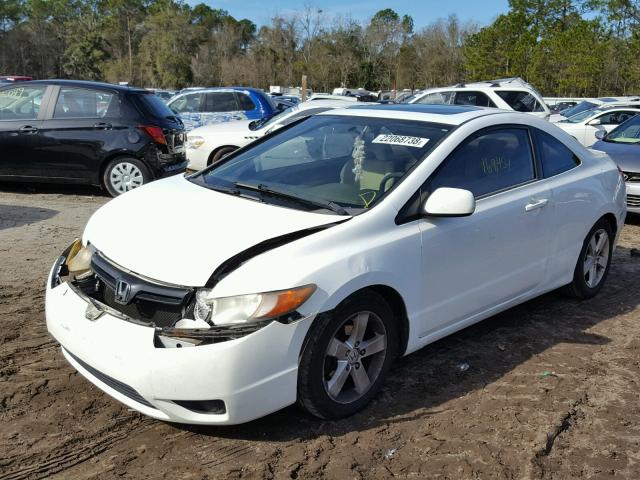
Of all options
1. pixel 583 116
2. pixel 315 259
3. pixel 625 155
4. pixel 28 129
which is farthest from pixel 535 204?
pixel 583 116

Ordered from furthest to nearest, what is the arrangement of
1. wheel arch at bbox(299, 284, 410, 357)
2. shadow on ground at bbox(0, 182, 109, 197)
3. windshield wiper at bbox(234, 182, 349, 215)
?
shadow on ground at bbox(0, 182, 109, 197), windshield wiper at bbox(234, 182, 349, 215), wheel arch at bbox(299, 284, 410, 357)

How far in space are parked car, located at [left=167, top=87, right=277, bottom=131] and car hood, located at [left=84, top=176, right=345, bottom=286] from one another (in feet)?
35.0

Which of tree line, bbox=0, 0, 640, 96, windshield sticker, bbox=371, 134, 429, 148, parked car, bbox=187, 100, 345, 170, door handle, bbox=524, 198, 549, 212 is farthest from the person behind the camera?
tree line, bbox=0, 0, 640, 96

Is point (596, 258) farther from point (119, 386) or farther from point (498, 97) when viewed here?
point (498, 97)

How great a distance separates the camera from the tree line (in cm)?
4753

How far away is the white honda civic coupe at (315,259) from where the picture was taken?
2.97 meters

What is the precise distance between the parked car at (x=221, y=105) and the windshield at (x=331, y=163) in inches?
386

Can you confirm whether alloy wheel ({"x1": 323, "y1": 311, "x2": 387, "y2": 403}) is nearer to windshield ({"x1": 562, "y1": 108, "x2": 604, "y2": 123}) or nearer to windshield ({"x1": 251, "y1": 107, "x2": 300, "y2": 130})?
windshield ({"x1": 251, "y1": 107, "x2": 300, "y2": 130})

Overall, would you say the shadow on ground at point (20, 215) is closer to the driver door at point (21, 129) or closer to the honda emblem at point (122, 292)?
the driver door at point (21, 129)

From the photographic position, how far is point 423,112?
4430mm

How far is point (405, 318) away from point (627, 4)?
54109 mm

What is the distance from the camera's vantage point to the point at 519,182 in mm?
4461

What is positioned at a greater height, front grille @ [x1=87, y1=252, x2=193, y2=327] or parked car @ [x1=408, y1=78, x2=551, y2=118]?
parked car @ [x1=408, y1=78, x2=551, y2=118]

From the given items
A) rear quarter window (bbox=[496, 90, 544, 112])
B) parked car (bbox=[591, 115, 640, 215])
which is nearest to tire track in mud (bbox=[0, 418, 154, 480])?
parked car (bbox=[591, 115, 640, 215])
